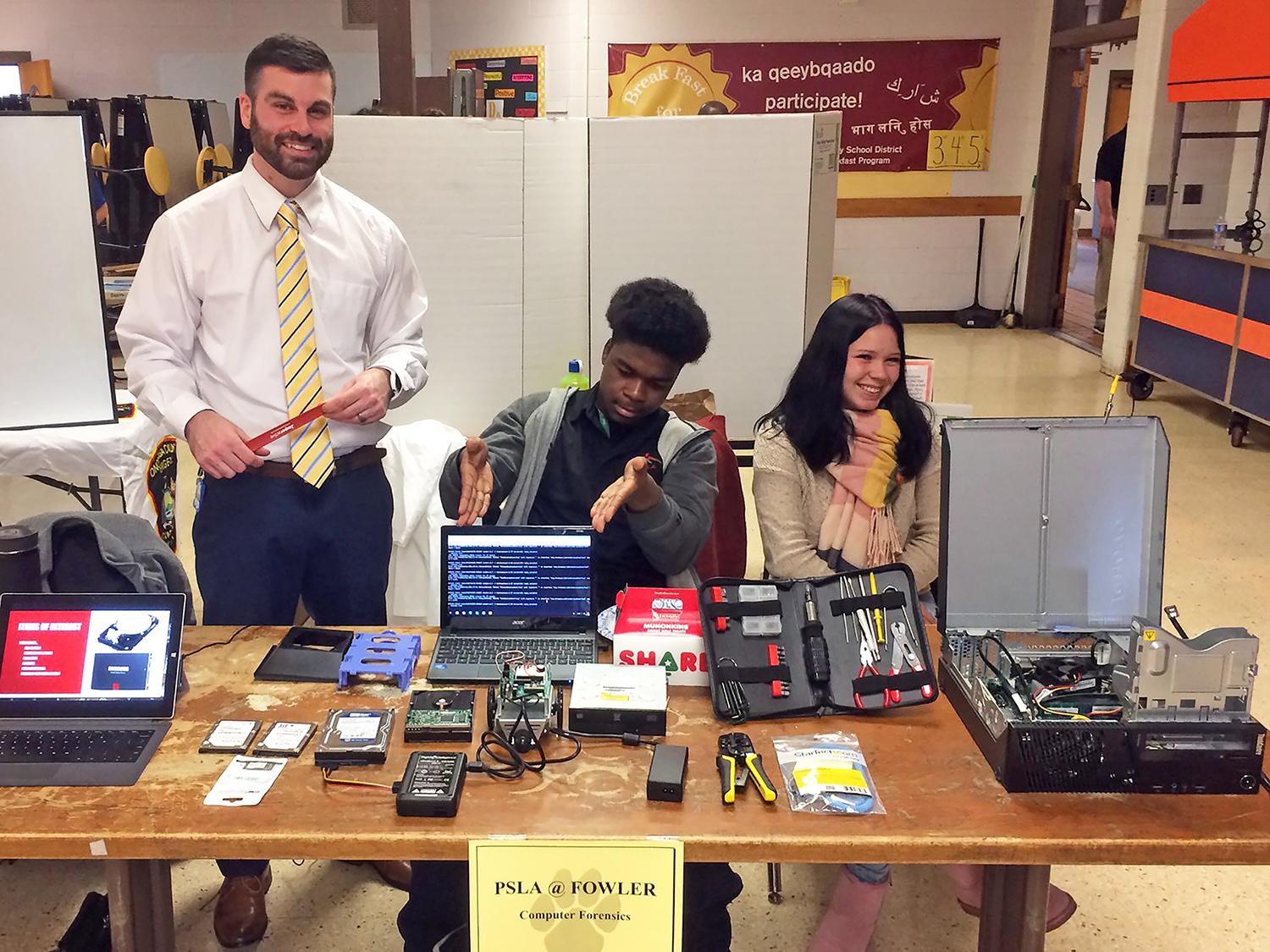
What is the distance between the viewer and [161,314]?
6.49ft

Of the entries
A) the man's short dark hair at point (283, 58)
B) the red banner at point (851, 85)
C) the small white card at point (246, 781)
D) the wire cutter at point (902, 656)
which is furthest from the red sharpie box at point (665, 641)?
the red banner at point (851, 85)

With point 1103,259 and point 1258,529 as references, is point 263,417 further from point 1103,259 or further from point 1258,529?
point 1103,259

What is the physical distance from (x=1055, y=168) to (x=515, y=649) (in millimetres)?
7764

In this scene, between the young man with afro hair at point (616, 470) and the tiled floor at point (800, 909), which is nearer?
the young man with afro hair at point (616, 470)

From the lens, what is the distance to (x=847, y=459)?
2.19 meters

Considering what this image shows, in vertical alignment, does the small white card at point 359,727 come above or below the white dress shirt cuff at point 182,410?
below

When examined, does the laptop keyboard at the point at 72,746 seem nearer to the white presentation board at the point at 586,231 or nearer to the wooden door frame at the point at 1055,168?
the white presentation board at the point at 586,231

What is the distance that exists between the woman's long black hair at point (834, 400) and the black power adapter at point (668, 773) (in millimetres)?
934

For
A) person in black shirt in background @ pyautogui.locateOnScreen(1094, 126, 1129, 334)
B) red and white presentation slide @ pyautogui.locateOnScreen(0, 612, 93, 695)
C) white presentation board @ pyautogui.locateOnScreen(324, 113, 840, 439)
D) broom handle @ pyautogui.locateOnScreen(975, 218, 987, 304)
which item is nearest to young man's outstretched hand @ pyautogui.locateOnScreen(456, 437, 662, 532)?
red and white presentation slide @ pyautogui.locateOnScreen(0, 612, 93, 695)

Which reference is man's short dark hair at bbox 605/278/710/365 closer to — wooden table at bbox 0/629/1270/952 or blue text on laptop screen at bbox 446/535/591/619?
blue text on laptop screen at bbox 446/535/591/619

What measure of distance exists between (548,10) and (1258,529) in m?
5.49

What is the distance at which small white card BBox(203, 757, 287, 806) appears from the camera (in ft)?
4.27

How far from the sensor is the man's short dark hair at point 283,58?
6.30ft

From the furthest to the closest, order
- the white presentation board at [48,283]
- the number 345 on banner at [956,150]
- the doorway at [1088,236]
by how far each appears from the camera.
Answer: the doorway at [1088,236] < the number 345 on banner at [956,150] < the white presentation board at [48,283]
